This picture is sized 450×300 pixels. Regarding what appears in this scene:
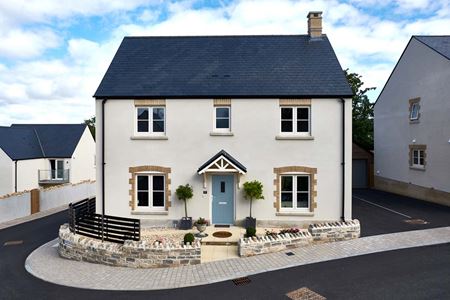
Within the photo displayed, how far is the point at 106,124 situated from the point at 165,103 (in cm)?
316

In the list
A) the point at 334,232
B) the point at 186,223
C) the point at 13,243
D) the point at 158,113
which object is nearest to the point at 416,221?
the point at 334,232

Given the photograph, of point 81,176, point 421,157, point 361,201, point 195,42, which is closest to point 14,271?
point 195,42

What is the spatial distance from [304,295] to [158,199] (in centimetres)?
879

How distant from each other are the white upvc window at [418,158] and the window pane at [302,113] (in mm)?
11797

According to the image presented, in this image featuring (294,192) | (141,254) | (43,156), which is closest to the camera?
(141,254)

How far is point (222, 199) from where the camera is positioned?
14102 mm

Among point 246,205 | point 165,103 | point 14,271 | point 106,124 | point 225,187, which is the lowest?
point 14,271

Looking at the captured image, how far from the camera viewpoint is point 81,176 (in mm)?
34938

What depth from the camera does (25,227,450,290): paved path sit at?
28.2ft

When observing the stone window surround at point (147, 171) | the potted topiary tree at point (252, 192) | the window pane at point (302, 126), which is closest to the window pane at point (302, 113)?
the window pane at point (302, 126)

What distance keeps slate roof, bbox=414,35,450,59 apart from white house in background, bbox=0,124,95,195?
35.4m

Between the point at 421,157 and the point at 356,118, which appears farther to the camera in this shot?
the point at 356,118

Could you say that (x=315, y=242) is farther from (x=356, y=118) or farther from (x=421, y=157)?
(x=356, y=118)

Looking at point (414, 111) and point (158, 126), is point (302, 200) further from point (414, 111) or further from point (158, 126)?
point (414, 111)
